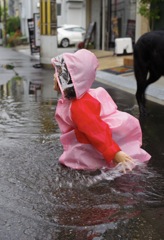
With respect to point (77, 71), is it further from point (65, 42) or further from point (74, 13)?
point (74, 13)

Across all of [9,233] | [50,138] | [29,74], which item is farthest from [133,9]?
[9,233]

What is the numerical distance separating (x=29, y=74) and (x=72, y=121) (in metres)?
10.4

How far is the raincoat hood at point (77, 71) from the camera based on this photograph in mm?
3686

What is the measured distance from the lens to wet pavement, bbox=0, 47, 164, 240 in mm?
2760

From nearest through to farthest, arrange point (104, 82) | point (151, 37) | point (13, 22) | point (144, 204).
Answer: point (144, 204)
point (151, 37)
point (104, 82)
point (13, 22)

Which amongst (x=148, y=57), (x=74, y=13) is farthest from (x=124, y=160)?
(x=74, y=13)

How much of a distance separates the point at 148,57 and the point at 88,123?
333 cm

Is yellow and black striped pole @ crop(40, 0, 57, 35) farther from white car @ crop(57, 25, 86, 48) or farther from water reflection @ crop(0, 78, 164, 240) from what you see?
white car @ crop(57, 25, 86, 48)

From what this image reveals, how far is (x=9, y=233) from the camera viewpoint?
271 cm

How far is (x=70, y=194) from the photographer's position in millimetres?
3406

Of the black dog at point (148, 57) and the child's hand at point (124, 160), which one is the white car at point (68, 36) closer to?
the black dog at point (148, 57)

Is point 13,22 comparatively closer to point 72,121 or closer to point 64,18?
point 64,18

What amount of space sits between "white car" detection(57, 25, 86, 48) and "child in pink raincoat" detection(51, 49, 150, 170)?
27.8 meters

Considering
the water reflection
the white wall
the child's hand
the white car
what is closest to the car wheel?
the white car
